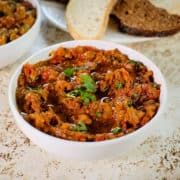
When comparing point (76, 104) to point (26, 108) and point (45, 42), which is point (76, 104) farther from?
point (45, 42)

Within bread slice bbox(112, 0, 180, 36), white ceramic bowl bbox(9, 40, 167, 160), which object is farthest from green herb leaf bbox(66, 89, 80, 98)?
bread slice bbox(112, 0, 180, 36)

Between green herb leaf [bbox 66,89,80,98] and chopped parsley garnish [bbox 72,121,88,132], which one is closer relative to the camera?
chopped parsley garnish [bbox 72,121,88,132]

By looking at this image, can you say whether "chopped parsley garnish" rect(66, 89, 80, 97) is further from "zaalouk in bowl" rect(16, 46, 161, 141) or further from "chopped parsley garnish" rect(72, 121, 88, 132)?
"chopped parsley garnish" rect(72, 121, 88, 132)

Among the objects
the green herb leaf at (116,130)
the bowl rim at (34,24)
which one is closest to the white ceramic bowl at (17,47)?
the bowl rim at (34,24)

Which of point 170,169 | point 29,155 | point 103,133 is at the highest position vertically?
point 103,133

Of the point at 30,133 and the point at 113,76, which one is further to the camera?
the point at 113,76

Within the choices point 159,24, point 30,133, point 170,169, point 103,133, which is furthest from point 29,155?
point 159,24
